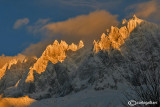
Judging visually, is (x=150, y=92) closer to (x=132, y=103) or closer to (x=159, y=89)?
(x=159, y=89)

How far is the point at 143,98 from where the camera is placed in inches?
1446

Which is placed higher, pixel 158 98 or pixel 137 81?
pixel 137 81

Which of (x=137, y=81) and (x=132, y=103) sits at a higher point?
(x=137, y=81)

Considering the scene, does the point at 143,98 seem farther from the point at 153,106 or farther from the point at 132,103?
the point at 132,103

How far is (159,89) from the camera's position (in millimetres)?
38625

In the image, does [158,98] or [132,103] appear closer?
[158,98]

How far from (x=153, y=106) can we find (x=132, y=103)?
22.9 feet

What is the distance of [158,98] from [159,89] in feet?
11.5

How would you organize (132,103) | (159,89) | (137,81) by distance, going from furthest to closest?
(132,103) → (159,89) → (137,81)

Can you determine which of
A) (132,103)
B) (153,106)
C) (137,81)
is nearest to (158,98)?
(153,106)

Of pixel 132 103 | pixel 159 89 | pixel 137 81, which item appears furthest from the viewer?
→ pixel 132 103

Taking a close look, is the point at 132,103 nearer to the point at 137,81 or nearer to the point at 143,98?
the point at 143,98

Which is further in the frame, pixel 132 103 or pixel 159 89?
pixel 132 103

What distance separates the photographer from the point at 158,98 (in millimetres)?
35344
